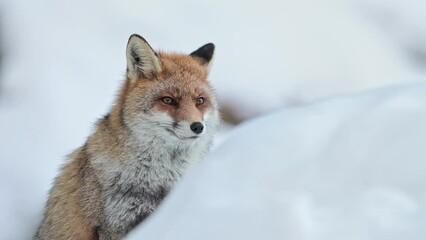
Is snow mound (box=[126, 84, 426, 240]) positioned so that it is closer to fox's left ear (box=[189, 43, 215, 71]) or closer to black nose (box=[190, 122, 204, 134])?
black nose (box=[190, 122, 204, 134])

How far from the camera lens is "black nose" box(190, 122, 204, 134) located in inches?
198

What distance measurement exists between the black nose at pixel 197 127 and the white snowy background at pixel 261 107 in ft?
2.53

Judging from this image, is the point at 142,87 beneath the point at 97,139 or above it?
above

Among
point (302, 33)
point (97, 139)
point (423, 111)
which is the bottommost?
point (97, 139)

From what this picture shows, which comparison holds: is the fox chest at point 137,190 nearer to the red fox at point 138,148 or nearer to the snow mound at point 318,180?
the red fox at point 138,148

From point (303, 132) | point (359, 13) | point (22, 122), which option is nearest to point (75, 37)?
point (22, 122)

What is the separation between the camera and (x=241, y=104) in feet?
34.7

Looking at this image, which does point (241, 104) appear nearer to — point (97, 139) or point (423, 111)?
point (97, 139)

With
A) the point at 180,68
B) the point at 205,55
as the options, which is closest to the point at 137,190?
the point at 180,68

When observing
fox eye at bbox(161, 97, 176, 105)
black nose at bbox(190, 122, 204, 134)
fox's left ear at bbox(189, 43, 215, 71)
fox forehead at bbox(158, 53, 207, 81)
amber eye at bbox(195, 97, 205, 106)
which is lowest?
black nose at bbox(190, 122, 204, 134)

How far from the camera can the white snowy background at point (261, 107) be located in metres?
2.78

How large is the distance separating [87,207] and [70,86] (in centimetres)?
544

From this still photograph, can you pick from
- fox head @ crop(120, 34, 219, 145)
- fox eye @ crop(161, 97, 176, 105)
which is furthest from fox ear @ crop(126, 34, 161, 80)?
fox eye @ crop(161, 97, 176, 105)

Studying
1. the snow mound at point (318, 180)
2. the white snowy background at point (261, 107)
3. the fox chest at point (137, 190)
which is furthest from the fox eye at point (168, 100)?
the snow mound at point (318, 180)
